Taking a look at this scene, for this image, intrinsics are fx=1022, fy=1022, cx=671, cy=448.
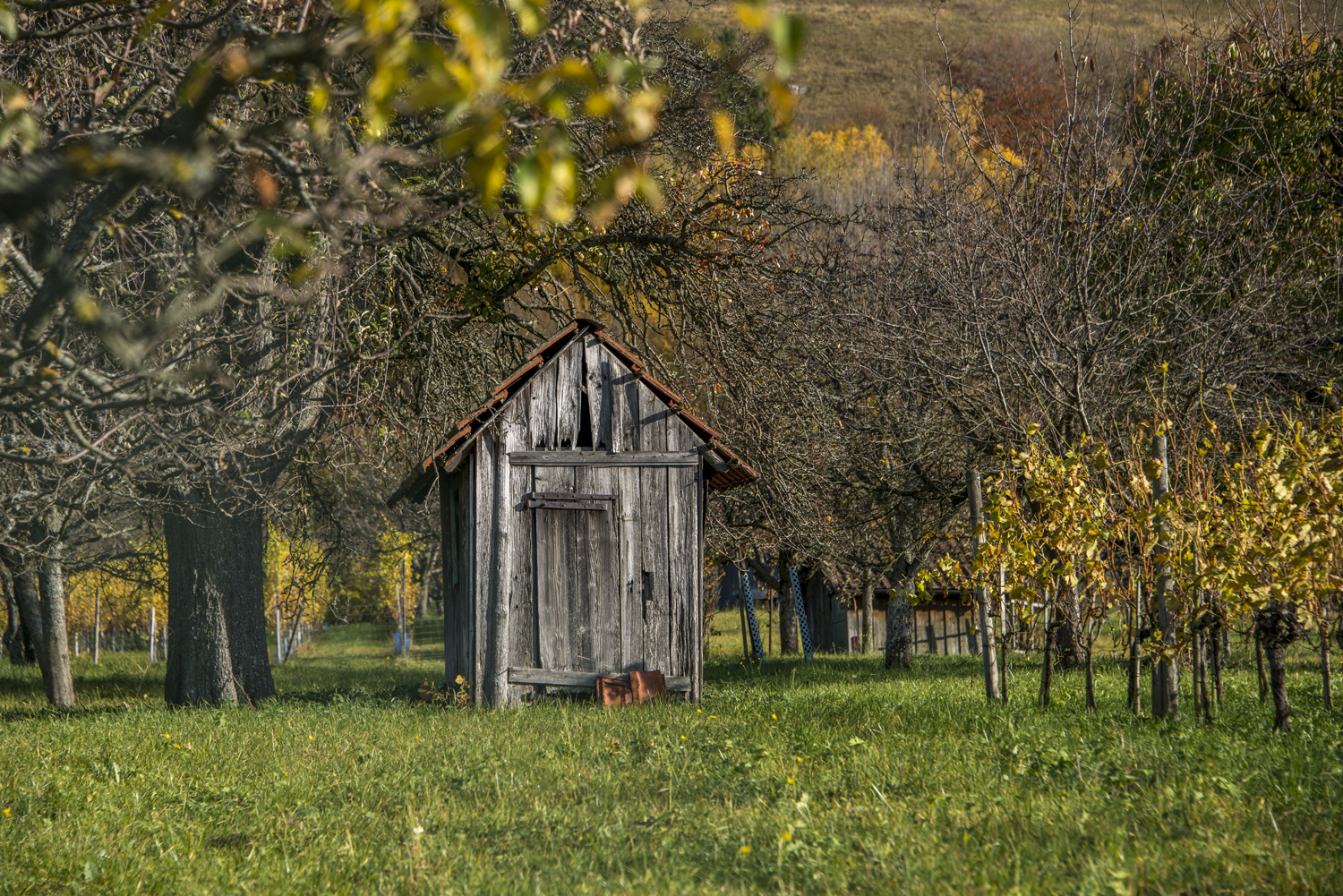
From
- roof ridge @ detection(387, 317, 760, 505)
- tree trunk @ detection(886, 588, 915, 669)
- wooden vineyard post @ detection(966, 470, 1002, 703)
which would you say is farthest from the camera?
tree trunk @ detection(886, 588, 915, 669)

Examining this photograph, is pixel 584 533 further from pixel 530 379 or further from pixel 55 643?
pixel 55 643

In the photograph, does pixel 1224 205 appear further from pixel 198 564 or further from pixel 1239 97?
pixel 198 564

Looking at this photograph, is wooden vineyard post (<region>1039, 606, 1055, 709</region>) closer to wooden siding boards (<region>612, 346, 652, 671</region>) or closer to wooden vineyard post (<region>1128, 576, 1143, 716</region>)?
wooden vineyard post (<region>1128, 576, 1143, 716</region>)

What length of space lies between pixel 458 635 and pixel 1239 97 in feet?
40.2

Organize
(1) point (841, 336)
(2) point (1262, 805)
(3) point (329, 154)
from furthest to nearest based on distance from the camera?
(1) point (841, 336)
(2) point (1262, 805)
(3) point (329, 154)

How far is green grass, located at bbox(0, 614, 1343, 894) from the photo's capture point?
4.31m

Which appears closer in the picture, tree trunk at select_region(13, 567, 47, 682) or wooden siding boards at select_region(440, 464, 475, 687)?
wooden siding boards at select_region(440, 464, 475, 687)

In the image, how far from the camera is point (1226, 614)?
6691mm

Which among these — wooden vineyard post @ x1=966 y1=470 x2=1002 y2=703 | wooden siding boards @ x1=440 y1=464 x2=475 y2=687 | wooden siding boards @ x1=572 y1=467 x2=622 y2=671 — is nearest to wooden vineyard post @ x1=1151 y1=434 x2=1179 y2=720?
wooden vineyard post @ x1=966 y1=470 x2=1002 y2=703

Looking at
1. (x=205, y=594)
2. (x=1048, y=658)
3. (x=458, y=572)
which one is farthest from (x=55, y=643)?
(x=1048, y=658)

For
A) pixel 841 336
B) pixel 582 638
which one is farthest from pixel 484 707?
pixel 841 336

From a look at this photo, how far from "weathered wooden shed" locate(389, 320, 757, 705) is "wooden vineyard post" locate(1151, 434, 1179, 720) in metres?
4.66

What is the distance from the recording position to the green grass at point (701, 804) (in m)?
4.31

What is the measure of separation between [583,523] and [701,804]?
6112 millimetres
